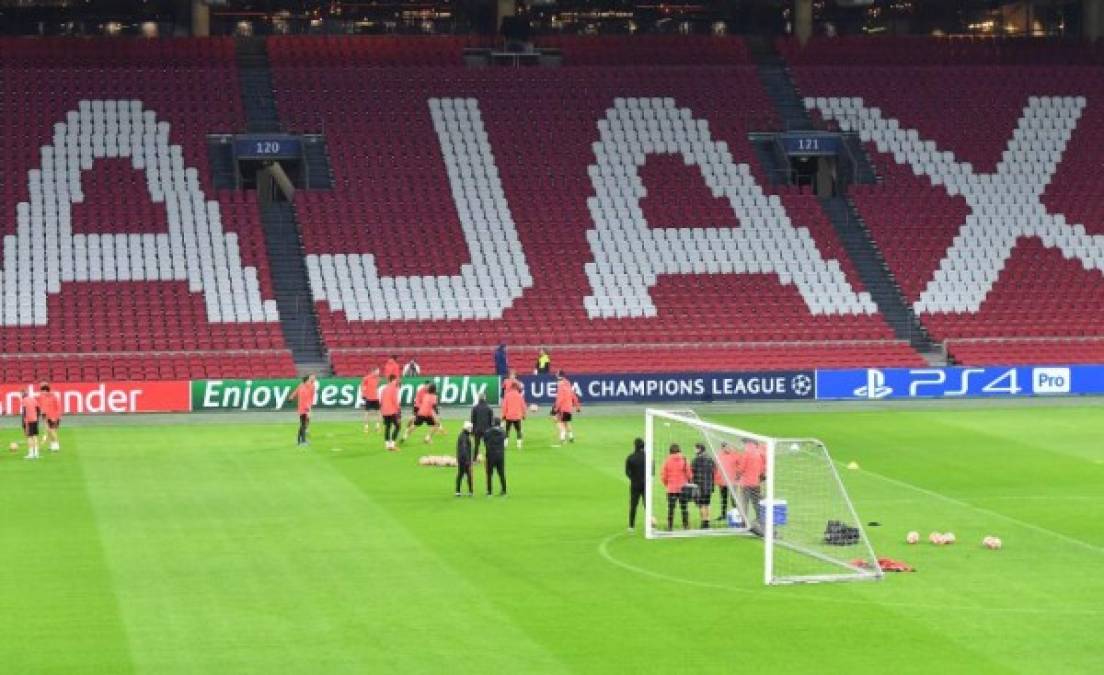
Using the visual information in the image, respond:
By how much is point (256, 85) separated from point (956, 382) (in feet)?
87.2

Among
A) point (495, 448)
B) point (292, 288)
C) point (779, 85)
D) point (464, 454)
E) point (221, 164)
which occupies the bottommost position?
point (464, 454)

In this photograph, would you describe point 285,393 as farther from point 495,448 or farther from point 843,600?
point 843,600

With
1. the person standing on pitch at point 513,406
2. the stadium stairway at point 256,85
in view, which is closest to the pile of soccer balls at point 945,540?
the person standing on pitch at point 513,406

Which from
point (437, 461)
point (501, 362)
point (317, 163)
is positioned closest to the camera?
point (437, 461)

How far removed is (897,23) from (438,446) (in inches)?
1573

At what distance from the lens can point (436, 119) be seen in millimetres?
65625

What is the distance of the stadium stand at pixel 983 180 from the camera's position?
60094 mm

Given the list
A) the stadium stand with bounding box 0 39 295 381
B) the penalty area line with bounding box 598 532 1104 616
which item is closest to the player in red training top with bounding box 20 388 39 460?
the stadium stand with bounding box 0 39 295 381

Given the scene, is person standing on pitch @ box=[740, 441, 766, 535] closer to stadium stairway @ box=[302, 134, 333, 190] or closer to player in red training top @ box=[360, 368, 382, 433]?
player in red training top @ box=[360, 368, 382, 433]

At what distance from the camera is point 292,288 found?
191 feet

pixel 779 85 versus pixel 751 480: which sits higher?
pixel 779 85

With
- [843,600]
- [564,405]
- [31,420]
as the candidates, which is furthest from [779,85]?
[843,600]

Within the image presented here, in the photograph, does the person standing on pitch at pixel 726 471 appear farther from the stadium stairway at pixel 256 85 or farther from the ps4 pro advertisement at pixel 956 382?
the stadium stairway at pixel 256 85

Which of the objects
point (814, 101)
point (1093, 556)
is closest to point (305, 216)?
point (814, 101)
